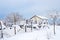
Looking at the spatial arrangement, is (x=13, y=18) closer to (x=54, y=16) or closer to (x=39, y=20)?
(x=39, y=20)

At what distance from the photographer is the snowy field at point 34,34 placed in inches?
115

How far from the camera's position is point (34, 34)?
3037 mm

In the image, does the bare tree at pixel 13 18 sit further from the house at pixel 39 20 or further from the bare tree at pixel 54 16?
the bare tree at pixel 54 16

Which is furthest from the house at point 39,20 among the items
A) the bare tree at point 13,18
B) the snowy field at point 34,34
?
the bare tree at point 13,18

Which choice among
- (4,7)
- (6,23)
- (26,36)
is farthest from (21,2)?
(26,36)

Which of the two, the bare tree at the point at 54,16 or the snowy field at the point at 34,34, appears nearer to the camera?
the snowy field at the point at 34,34

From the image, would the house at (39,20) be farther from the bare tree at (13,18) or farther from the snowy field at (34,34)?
the bare tree at (13,18)

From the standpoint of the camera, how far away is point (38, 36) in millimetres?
2988

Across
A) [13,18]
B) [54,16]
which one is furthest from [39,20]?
[13,18]

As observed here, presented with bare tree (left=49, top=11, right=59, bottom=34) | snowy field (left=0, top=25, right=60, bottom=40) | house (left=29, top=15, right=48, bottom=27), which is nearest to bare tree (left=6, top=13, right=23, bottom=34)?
snowy field (left=0, top=25, right=60, bottom=40)

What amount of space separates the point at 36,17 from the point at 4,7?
802mm

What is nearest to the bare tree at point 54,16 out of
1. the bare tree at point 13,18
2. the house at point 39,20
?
the house at point 39,20

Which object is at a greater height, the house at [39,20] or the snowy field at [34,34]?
the house at [39,20]

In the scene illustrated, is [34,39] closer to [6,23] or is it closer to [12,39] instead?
[12,39]
